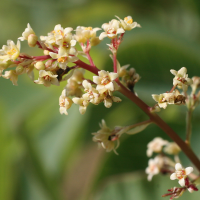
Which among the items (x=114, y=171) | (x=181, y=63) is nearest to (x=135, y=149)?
(x=114, y=171)

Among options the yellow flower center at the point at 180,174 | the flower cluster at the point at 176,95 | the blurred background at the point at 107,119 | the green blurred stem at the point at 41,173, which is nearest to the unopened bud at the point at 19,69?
the flower cluster at the point at 176,95

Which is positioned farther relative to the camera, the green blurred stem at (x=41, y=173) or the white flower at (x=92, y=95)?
the green blurred stem at (x=41, y=173)

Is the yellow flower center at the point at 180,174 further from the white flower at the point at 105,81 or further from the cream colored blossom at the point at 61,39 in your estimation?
the cream colored blossom at the point at 61,39

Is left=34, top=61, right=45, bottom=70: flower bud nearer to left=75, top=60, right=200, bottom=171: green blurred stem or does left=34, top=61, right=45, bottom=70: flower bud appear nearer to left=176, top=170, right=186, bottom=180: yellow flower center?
left=75, top=60, right=200, bottom=171: green blurred stem

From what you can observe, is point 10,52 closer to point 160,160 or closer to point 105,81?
point 105,81

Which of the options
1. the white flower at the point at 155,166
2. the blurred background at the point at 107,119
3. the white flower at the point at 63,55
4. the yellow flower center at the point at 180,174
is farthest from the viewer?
the blurred background at the point at 107,119

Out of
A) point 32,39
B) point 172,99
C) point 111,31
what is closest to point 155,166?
point 172,99

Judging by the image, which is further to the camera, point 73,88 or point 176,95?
point 73,88
